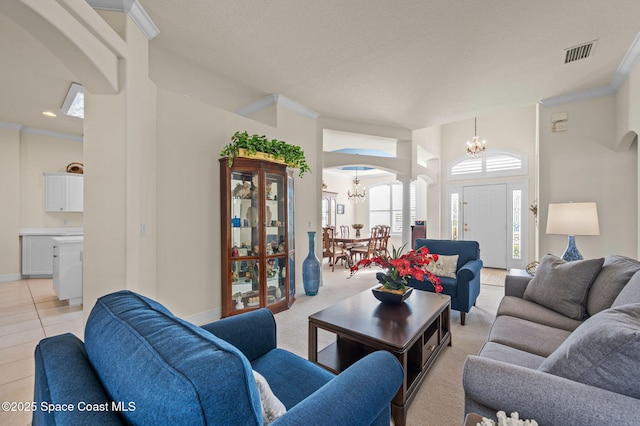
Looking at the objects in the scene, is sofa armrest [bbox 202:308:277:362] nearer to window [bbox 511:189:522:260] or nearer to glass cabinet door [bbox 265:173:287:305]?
glass cabinet door [bbox 265:173:287:305]

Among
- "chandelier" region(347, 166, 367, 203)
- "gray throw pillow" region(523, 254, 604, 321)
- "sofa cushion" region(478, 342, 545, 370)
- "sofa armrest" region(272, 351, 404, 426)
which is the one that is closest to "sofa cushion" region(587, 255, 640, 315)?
"gray throw pillow" region(523, 254, 604, 321)

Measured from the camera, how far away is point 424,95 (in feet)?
12.6

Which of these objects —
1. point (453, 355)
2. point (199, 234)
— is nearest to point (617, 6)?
point (453, 355)

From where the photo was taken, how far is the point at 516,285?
8.42 feet

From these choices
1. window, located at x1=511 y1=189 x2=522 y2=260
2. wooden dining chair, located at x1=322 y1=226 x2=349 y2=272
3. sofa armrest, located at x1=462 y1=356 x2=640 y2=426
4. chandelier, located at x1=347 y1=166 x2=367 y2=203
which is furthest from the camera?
chandelier, located at x1=347 y1=166 x2=367 y2=203

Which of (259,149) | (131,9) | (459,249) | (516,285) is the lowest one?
(516,285)

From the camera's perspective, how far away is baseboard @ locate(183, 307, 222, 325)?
2.99 metres

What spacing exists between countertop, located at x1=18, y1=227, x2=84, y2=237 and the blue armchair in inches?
254

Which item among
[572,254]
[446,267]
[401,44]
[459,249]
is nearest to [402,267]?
[446,267]

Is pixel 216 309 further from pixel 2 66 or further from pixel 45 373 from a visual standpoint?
pixel 2 66

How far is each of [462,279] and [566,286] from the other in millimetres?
990

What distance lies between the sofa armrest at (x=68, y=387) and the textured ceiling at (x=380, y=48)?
8.32ft

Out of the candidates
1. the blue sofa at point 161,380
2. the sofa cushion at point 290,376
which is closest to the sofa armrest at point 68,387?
the blue sofa at point 161,380

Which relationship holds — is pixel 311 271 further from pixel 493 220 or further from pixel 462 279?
pixel 493 220
